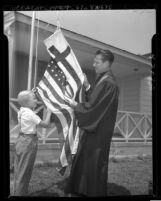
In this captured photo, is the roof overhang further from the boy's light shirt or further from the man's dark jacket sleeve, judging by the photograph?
the boy's light shirt

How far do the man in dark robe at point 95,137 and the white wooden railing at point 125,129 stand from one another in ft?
0.74

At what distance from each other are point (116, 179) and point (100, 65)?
1.70 m

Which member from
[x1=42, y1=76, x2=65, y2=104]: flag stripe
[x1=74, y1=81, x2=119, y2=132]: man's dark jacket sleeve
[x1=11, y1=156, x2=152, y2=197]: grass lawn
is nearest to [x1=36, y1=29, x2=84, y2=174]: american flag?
[x1=42, y1=76, x2=65, y2=104]: flag stripe

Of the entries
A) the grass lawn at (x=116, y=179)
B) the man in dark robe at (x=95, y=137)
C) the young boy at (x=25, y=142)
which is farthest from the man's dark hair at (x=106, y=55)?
the grass lawn at (x=116, y=179)

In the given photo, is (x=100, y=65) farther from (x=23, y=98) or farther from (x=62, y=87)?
(x=23, y=98)

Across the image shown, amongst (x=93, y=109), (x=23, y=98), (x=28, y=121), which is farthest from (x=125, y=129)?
(x=23, y=98)

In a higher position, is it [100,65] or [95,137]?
[100,65]

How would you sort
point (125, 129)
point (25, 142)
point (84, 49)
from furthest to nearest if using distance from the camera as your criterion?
point (125, 129)
point (84, 49)
point (25, 142)

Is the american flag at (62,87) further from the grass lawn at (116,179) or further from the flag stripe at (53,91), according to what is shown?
the grass lawn at (116,179)

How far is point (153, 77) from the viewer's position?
3.61 metres

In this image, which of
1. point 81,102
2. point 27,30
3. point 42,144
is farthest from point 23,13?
point 42,144

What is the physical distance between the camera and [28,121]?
3.26 metres

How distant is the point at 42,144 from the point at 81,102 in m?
0.84

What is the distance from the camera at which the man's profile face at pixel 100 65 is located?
339 cm
